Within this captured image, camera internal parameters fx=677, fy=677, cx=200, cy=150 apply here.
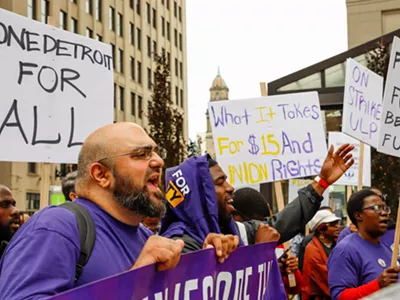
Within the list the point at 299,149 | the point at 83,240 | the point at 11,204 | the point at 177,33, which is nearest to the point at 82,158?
the point at 83,240

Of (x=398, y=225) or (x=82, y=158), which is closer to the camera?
(x=82, y=158)

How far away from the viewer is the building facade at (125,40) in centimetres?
3347

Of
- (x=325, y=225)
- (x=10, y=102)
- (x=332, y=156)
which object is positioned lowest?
(x=325, y=225)

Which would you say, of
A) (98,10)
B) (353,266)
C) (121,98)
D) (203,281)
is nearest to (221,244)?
(203,281)

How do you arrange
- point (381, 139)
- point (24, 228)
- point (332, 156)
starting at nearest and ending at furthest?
point (24, 228), point (332, 156), point (381, 139)

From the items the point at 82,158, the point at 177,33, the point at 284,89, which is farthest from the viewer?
the point at 177,33

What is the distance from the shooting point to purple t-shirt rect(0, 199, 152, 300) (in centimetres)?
200

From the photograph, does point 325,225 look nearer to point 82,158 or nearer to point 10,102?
point 10,102

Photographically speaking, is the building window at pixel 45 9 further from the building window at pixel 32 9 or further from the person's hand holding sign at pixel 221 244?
the person's hand holding sign at pixel 221 244

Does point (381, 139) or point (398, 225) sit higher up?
point (381, 139)

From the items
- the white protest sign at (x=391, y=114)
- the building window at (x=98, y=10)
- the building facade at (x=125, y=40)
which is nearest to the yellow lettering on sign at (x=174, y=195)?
the white protest sign at (x=391, y=114)

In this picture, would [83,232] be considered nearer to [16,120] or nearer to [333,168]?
[333,168]

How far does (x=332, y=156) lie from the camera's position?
3.91 m

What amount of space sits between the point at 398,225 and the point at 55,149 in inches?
89.5
